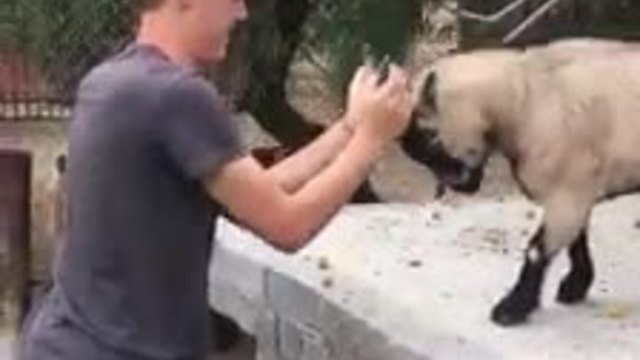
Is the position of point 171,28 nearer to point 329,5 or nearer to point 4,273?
point 329,5

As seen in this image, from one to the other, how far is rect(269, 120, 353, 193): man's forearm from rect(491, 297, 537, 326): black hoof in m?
1.20

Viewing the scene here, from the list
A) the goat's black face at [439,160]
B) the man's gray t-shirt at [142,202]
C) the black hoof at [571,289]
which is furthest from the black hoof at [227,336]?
the man's gray t-shirt at [142,202]

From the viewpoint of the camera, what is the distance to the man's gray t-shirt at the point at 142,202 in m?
2.88

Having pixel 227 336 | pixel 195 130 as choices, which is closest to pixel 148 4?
pixel 195 130

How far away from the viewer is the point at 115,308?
2.95 m

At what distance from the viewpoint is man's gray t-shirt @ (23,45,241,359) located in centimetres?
288

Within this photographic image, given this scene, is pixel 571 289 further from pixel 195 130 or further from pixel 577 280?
pixel 195 130

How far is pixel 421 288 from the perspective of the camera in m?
4.93

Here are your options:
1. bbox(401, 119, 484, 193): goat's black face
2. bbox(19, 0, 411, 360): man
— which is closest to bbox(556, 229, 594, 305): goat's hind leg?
bbox(401, 119, 484, 193): goat's black face

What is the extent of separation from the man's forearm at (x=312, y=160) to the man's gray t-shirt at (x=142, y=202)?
247 mm

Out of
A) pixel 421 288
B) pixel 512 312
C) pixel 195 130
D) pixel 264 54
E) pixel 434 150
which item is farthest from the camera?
pixel 264 54

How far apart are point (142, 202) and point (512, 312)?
1.61m

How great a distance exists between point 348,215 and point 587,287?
1.49 metres

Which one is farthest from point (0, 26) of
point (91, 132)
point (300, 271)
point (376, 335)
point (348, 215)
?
point (91, 132)
